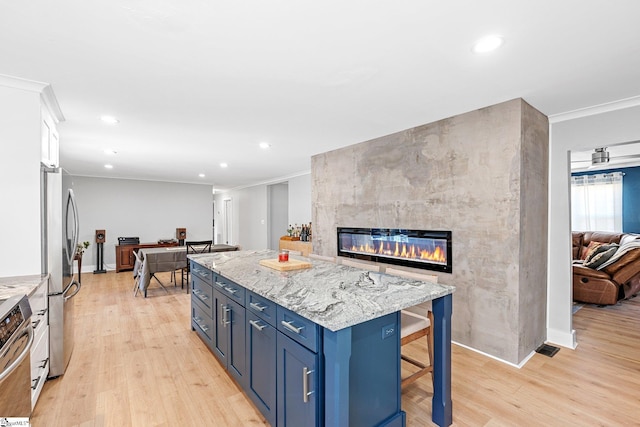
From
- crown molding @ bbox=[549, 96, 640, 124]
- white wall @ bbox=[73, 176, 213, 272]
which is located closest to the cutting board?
crown molding @ bbox=[549, 96, 640, 124]

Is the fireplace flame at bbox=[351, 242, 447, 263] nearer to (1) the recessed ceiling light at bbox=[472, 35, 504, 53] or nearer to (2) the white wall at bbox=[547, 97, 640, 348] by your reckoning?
(2) the white wall at bbox=[547, 97, 640, 348]

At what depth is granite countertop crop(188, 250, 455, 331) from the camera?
1.44m

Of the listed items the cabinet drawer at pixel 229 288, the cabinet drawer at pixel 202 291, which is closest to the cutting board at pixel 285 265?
the cabinet drawer at pixel 229 288

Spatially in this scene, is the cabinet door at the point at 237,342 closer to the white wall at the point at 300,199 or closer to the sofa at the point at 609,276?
the white wall at the point at 300,199

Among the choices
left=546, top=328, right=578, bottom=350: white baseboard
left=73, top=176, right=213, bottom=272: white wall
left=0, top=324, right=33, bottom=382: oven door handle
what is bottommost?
left=546, top=328, right=578, bottom=350: white baseboard

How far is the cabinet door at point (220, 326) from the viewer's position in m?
2.44

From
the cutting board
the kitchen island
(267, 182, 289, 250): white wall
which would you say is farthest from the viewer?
(267, 182, 289, 250): white wall

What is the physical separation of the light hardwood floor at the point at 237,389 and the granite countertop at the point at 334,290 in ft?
2.92

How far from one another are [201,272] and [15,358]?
176 cm

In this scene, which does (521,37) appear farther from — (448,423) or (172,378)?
(172,378)

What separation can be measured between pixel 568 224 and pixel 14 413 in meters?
4.25

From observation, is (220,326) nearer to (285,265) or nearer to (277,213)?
(285,265)

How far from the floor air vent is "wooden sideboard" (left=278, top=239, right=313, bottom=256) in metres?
3.55

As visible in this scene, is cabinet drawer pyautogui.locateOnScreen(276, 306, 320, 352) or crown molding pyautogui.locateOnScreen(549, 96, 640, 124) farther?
crown molding pyautogui.locateOnScreen(549, 96, 640, 124)
